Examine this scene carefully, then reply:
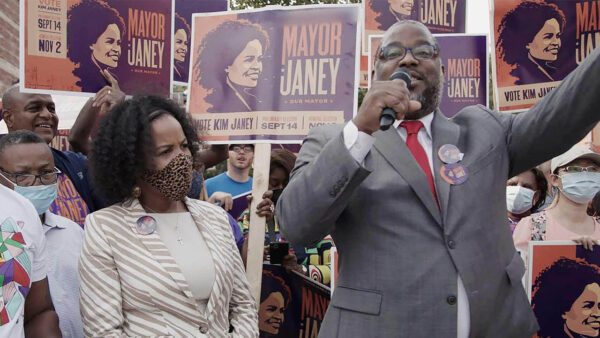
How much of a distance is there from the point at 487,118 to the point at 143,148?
152 centimetres

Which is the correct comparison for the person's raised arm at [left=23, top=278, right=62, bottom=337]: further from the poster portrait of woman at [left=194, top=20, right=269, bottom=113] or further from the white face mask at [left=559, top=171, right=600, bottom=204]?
the white face mask at [left=559, top=171, right=600, bottom=204]

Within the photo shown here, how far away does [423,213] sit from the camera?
6.63ft

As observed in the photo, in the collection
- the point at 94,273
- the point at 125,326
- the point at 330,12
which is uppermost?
the point at 330,12

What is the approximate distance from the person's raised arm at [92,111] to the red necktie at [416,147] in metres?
2.54

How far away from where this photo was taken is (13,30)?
28.9 feet

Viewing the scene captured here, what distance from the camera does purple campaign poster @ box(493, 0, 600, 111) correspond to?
454 centimetres

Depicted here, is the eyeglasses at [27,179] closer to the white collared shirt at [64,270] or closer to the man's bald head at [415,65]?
the white collared shirt at [64,270]

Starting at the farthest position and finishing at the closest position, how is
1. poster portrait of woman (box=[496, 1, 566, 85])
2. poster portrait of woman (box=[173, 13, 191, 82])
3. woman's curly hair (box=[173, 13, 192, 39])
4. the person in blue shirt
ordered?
1. the person in blue shirt
2. woman's curly hair (box=[173, 13, 192, 39])
3. poster portrait of woman (box=[173, 13, 191, 82])
4. poster portrait of woman (box=[496, 1, 566, 85])

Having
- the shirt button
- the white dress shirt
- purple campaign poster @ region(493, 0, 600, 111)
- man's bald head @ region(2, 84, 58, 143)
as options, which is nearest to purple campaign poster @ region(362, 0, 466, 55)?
purple campaign poster @ region(493, 0, 600, 111)

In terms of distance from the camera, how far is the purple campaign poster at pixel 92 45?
164 inches

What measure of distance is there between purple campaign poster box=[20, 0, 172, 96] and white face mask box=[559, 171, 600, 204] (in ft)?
9.19

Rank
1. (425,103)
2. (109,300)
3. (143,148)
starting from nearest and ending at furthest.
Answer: (425,103), (109,300), (143,148)

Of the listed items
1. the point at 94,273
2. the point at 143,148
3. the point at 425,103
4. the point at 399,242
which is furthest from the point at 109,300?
the point at 425,103

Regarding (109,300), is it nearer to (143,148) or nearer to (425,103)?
(143,148)
